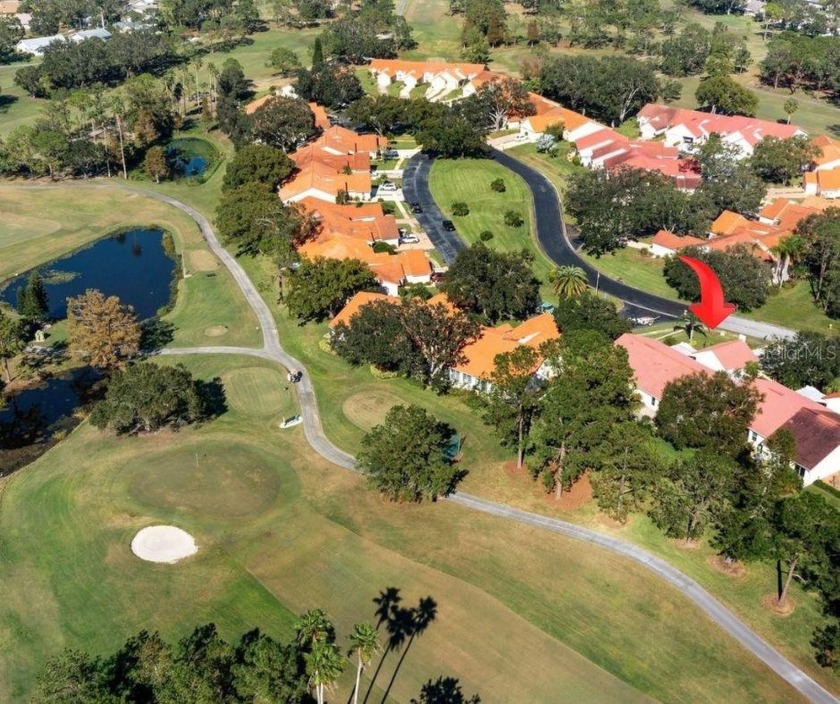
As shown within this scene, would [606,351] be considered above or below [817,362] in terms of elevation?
above

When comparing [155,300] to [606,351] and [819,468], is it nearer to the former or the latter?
[606,351]

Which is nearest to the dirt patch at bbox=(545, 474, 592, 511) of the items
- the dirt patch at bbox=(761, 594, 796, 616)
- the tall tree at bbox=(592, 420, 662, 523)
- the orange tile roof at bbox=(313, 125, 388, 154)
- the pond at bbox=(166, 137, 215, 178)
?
→ the tall tree at bbox=(592, 420, 662, 523)

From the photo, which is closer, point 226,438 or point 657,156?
point 226,438

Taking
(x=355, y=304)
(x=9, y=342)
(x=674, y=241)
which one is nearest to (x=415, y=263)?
(x=355, y=304)

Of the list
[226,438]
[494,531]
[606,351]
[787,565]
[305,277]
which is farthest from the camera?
[305,277]

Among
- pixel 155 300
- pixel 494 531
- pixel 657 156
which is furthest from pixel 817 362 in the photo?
pixel 155 300

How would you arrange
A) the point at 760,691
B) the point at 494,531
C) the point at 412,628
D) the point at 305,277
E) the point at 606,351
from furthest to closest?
the point at 305,277 < the point at 606,351 < the point at 494,531 < the point at 412,628 < the point at 760,691

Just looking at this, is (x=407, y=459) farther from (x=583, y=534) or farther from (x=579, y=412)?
(x=583, y=534)
